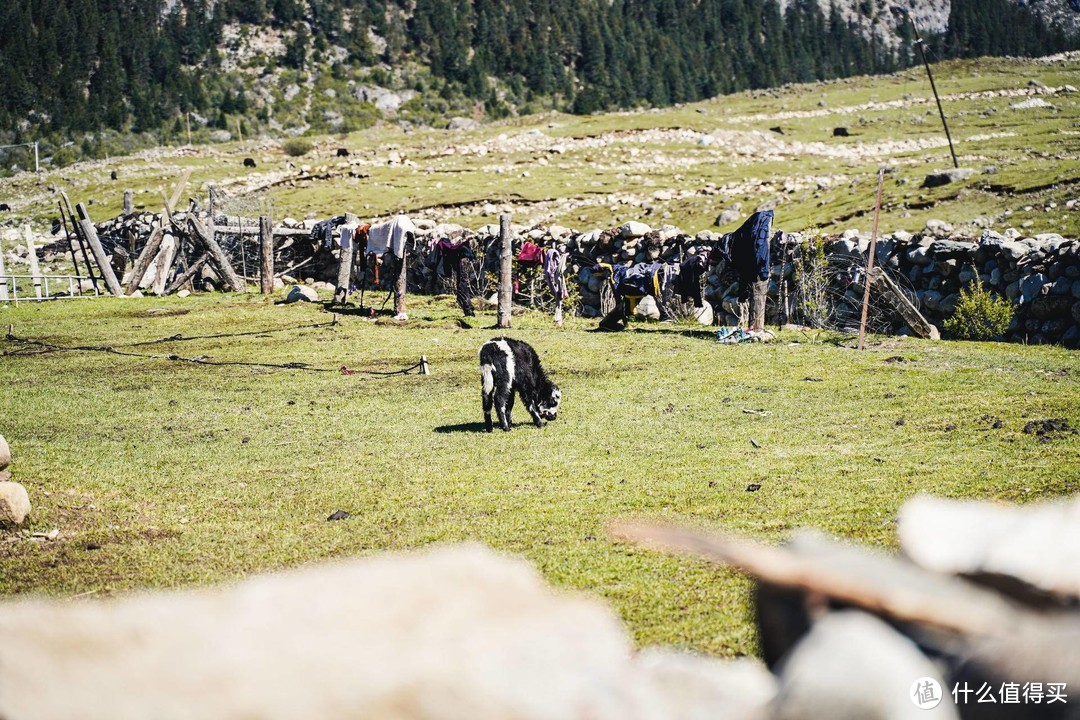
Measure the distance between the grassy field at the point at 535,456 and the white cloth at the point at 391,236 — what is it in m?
5.10

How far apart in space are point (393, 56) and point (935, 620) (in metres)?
131

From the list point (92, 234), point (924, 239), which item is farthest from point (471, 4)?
point (924, 239)

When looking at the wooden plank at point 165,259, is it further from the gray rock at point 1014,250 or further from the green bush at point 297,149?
the green bush at point 297,149

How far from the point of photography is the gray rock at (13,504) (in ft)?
21.4

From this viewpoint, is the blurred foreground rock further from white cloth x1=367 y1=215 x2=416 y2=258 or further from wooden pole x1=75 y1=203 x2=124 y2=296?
wooden pole x1=75 y1=203 x2=124 y2=296

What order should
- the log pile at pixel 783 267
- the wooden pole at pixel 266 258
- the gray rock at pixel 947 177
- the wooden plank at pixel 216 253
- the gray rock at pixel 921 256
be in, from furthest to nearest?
the wooden plank at pixel 216 253, the wooden pole at pixel 266 258, the gray rock at pixel 947 177, the gray rock at pixel 921 256, the log pile at pixel 783 267

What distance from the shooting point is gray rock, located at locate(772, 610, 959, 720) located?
73.0 inches

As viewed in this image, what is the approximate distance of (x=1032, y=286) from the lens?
51.3ft

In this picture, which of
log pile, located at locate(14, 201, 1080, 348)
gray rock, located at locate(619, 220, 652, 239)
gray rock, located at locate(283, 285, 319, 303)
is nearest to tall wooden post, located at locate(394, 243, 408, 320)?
log pile, located at locate(14, 201, 1080, 348)

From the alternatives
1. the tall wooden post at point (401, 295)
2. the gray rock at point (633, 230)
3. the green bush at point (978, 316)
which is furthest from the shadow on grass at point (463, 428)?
the gray rock at point (633, 230)

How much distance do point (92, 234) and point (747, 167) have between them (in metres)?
28.7

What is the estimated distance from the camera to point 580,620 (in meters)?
2.61

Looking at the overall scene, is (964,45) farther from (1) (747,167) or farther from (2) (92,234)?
(2) (92,234)

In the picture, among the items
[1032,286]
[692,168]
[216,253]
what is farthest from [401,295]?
[692,168]
